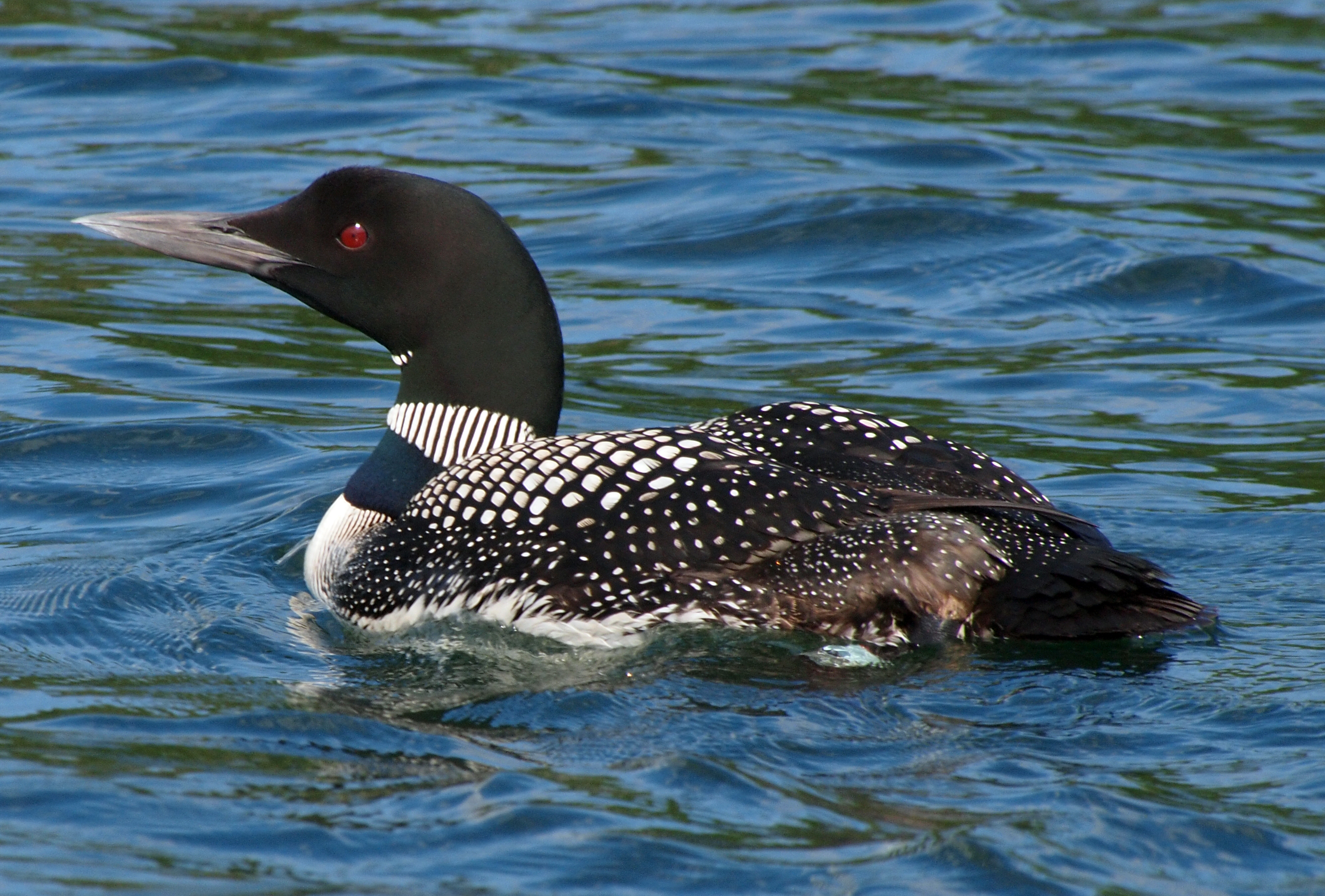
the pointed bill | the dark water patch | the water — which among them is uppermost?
the pointed bill

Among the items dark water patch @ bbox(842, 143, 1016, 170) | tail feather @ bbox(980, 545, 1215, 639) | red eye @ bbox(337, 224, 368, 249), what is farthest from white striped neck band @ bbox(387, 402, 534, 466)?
dark water patch @ bbox(842, 143, 1016, 170)

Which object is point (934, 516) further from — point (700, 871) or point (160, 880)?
point (160, 880)

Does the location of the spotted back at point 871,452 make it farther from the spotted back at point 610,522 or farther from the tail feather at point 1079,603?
the tail feather at point 1079,603

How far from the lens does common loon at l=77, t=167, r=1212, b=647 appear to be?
3.95 metres

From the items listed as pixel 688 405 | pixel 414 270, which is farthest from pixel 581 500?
pixel 688 405

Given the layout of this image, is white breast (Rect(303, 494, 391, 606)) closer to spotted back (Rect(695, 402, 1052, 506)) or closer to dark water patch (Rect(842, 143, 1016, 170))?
spotted back (Rect(695, 402, 1052, 506))

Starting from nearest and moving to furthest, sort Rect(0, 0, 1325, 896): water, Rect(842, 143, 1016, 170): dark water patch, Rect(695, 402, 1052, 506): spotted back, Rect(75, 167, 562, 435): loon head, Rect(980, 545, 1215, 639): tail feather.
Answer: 1. Rect(0, 0, 1325, 896): water
2. Rect(980, 545, 1215, 639): tail feather
3. Rect(695, 402, 1052, 506): spotted back
4. Rect(75, 167, 562, 435): loon head
5. Rect(842, 143, 1016, 170): dark water patch

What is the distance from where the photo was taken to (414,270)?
4.44 m

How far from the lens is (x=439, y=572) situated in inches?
166

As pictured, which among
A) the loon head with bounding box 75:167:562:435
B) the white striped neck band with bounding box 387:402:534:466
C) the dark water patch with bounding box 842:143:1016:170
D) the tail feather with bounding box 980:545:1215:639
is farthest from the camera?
the dark water patch with bounding box 842:143:1016:170

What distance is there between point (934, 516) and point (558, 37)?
789 centimetres

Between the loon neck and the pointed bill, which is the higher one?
the pointed bill

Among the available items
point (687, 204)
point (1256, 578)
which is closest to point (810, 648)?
point (1256, 578)

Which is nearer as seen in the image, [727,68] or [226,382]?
[226,382]
